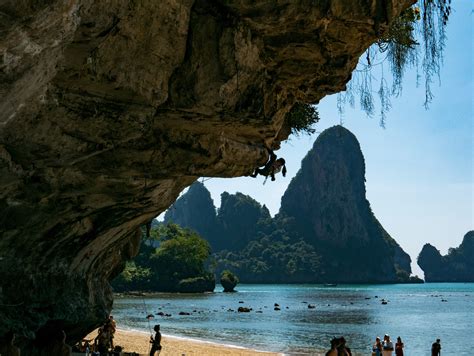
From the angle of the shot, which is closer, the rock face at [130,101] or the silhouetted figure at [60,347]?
the rock face at [130,101]

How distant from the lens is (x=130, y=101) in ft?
28.7

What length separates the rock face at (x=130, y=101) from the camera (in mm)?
7182

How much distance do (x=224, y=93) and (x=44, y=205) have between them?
4400 mm

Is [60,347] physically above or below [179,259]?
below

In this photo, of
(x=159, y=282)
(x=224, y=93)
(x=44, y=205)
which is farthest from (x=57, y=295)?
(x=159, y=282)

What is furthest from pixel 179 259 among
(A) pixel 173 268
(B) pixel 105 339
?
(B) pixel 105 339

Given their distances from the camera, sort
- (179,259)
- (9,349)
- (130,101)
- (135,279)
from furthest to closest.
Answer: (179,259) < (135,279) < (9,349) < (130,101)

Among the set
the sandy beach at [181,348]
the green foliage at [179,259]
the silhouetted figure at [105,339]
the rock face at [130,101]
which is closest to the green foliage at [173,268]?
the green foliage at [179,259]

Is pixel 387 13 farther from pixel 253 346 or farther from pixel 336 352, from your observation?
pixel 253 346

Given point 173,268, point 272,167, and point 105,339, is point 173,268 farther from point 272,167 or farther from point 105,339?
point 272,167

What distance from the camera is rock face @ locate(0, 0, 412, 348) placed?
23.6ft

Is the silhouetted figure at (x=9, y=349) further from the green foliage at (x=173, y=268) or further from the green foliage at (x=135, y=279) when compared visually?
the green foliage at (x=173, y=268)

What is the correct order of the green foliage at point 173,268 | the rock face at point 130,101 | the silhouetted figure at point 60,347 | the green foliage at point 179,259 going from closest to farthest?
the rock face at point 130,101 → the silhouetted figure at point 60,347 → the green foliage at point 173,268 → the green foliage at point 179,259

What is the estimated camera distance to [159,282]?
101m
